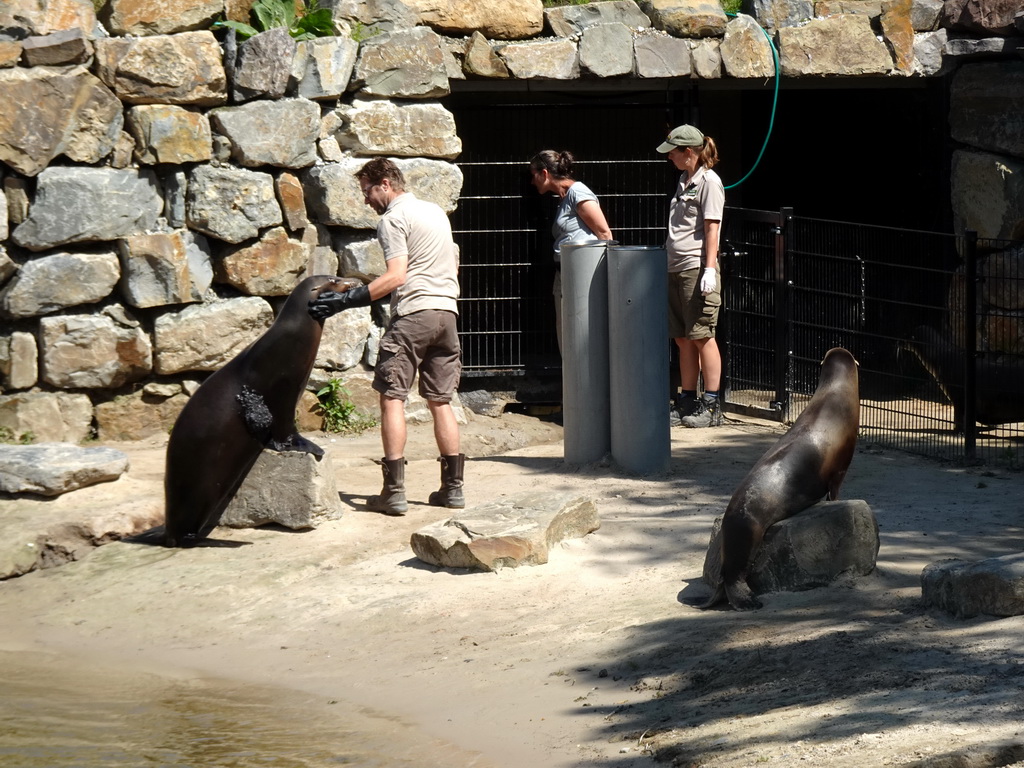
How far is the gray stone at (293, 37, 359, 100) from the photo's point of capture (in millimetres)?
8438

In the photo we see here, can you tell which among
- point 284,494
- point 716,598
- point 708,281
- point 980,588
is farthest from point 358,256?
point 980,588

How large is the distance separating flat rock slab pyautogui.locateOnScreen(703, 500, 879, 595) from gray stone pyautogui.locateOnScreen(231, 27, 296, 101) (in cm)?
465

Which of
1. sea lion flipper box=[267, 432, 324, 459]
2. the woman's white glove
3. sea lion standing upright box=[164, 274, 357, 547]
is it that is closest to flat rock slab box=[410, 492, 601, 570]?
sea lion flipper box=[267, 432, 324, 459]

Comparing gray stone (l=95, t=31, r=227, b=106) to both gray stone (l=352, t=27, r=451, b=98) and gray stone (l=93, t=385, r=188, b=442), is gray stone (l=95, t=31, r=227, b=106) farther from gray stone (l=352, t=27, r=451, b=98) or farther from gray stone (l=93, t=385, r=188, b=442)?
gray stone (l=93, t=385, r=188, b=442)

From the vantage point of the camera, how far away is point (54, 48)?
7.84 m

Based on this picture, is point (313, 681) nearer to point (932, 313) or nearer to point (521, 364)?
point (521, 364)

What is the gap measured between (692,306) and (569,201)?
3.38 feet

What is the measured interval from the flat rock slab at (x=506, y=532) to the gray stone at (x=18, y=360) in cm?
325

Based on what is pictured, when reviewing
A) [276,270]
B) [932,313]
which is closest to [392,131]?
[276,270]

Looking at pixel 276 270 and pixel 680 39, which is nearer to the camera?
pixel 276 270

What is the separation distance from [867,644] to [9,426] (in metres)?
5.50

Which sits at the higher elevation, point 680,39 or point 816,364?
point 680,39

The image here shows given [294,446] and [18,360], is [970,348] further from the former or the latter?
[18,360]

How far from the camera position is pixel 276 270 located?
8508 millimetres
